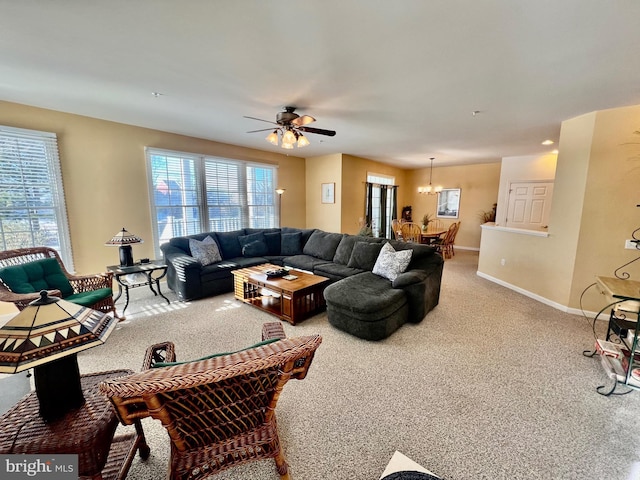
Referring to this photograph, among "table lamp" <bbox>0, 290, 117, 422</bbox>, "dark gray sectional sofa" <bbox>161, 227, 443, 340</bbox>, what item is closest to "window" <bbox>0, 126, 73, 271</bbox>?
"dark gray sectional sofa" <bbox>161, 227, 443, 340</bbox>

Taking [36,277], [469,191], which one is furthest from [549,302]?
[36,277]

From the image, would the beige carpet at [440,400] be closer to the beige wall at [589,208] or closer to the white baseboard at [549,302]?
the white baseboard at [549,302]

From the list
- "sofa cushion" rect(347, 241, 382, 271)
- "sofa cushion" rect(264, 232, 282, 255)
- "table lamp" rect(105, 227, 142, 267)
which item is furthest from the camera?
"sofa cushion" rect(264, 232, 282, 255)

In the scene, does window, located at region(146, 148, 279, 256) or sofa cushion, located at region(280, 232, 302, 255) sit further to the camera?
sofa cushion, located at region(280, 232, 302, 255)

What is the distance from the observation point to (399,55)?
206 centimetres

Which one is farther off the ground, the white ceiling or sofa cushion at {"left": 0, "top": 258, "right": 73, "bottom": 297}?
the white ceiling

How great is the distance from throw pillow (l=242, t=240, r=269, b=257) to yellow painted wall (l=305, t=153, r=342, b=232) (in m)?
2.23

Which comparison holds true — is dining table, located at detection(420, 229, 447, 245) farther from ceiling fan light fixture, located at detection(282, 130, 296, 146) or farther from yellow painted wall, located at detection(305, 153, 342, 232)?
ceiling fan light fixture, located at detection(282, 130, 296, 146)

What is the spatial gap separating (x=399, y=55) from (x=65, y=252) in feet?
A: 16.0

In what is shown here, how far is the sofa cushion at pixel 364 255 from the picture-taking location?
4.00m

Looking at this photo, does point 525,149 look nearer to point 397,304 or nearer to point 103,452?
point 397,304

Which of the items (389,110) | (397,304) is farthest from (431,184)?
(397,304)

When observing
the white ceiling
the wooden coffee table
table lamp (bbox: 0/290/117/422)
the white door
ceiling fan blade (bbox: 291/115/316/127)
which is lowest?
the wooden coffee table

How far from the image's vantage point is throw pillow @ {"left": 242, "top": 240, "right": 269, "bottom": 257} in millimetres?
4879
